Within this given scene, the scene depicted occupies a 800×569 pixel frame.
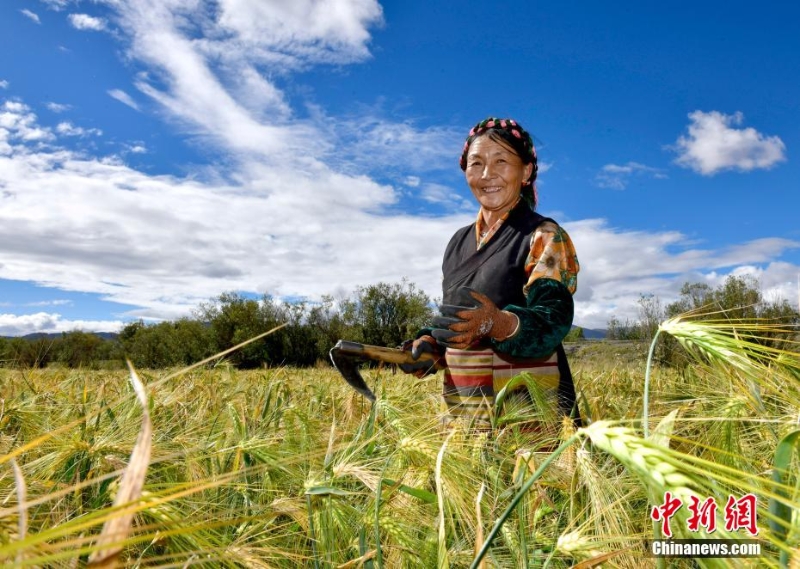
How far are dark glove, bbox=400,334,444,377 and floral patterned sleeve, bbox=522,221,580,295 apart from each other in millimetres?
452

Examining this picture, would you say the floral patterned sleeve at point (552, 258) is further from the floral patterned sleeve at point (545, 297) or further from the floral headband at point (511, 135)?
the floral headband at point (511, 135)

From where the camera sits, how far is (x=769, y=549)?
105 cm

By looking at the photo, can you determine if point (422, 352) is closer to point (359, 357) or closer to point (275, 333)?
point (359, 357)

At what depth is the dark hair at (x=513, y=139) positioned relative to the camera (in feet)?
8.41

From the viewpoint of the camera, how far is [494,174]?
2.57 m

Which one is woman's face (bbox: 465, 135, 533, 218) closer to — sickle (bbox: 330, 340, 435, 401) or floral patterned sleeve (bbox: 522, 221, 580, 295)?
floral patterned sleeve (bbox: 522, 221, 580, 295)

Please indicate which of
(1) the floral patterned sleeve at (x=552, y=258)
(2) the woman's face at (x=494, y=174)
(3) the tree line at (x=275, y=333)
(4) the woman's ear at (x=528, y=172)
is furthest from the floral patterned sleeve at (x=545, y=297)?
(3) the tree line at (x=275, y=333)

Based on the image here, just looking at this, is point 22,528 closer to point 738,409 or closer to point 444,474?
point 444,474

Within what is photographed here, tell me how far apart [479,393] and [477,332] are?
1.00 feet

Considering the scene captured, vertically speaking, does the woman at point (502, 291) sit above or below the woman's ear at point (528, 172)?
below

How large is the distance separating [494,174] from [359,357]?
973 mm

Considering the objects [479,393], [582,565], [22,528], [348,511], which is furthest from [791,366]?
[22,528]
